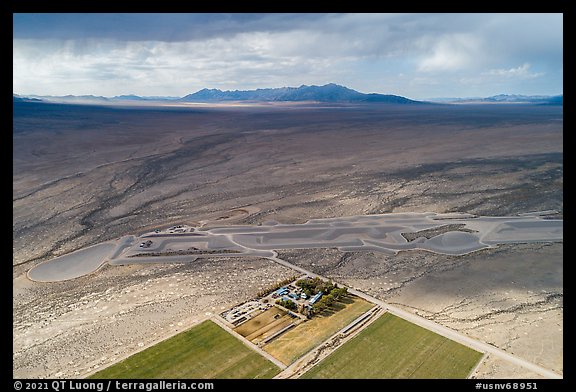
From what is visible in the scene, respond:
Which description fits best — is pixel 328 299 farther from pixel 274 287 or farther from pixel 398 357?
pixel 398 357

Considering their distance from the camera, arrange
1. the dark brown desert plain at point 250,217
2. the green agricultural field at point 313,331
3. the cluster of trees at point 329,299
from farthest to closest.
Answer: the cluster of trees at point 329,299 → the dark brown desert plain at point 250,217 → the green agricultural field at point 313,331

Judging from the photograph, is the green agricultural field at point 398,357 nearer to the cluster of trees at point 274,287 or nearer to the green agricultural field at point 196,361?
the green agricultural field at point 196,361

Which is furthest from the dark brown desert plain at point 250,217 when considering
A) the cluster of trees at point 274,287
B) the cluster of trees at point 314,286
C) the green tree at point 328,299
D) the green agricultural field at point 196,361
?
the green tree at point 328,299

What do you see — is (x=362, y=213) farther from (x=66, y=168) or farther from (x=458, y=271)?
(x=66, y=168)

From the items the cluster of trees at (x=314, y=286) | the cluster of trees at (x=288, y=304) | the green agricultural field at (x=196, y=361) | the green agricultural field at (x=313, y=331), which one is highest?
the cluster of trees at (x=314, y=286)

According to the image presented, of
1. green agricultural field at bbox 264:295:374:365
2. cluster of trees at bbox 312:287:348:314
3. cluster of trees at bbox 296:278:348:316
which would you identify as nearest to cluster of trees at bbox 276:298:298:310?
cluster of trees at bbox 296:278:348:316

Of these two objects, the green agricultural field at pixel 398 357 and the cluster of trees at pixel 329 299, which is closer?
the green agricultural field at pixel 398 357

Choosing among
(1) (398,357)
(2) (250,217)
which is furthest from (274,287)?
(2) (250,217)

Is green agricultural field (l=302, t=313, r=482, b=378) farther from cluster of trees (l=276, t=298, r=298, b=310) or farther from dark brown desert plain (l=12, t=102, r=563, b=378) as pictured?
cluster of trees (l=276, t=298, r=298, b=310)
